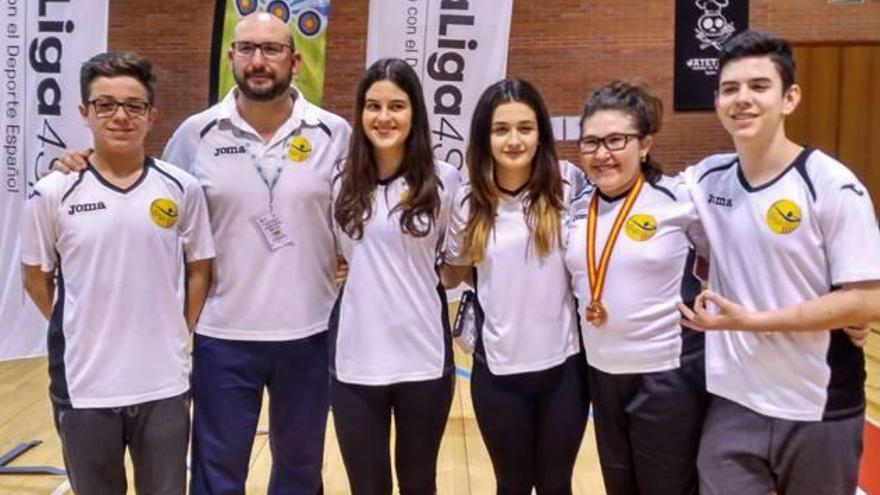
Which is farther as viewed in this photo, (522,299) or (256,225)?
(256,225)

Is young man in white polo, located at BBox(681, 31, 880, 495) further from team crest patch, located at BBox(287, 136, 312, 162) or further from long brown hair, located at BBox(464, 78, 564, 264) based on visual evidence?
team crest patch, located at BBox(287, 136, 312, 162)

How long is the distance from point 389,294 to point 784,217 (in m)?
1.05

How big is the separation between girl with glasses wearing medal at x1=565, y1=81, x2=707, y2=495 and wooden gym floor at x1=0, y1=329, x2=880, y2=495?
152cm

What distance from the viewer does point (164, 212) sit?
89.2 inches

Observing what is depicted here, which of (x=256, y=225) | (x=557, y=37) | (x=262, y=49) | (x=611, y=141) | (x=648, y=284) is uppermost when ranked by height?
(x=557, y=37)

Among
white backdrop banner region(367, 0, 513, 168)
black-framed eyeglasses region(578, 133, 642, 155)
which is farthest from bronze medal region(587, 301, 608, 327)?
white backdrop banner region(367, 0, 513, 168)

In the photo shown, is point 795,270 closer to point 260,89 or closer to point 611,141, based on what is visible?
point 611,141

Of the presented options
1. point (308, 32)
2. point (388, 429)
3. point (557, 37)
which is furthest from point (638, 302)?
point (557, 37)

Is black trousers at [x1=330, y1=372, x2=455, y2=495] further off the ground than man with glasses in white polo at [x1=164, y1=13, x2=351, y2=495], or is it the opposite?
man with glasses in white polo at [x1=164, y1=13, x2=351, y2=495]

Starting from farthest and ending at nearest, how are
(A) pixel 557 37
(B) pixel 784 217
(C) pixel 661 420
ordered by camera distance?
1. (A) pixel 557 37
2. (C) pixel 661 420
3. (B) pixel 784 217

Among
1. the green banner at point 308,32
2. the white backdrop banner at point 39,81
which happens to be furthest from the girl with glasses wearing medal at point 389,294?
the green banner at point 308,32

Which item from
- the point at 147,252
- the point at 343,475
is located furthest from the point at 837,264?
the point at 343,475

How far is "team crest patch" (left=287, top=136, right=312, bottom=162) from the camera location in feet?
8.27

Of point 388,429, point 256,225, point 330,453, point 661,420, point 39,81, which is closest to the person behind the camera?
point 661,420
